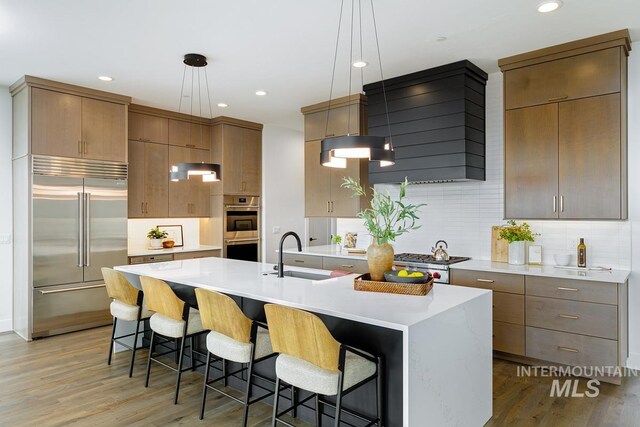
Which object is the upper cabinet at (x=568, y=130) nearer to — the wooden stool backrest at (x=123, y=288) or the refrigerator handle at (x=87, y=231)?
the wooden stool backrest at (x=123, y=288)

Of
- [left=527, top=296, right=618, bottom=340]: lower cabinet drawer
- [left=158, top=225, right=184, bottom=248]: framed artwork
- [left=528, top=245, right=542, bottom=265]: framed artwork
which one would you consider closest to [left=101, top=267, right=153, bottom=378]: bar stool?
[left=158, top=225, right=184, bottom=248]: framed artwork

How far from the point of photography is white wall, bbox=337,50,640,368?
3617 millimetres

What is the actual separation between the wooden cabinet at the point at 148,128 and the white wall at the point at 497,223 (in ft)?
9.97

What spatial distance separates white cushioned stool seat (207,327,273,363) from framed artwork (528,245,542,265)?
9.02 ft

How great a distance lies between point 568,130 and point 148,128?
16.6ft

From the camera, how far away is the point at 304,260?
5.42 metres

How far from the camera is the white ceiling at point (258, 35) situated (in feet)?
9.95

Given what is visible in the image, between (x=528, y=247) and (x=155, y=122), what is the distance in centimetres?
498

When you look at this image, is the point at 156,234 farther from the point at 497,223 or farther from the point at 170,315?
the point at 497,223

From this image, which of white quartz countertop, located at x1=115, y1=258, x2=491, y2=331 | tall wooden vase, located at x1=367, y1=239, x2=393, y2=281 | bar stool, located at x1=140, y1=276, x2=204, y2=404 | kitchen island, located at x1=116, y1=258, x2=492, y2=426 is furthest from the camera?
bar stool, located at x1=140, y1=276, x2=204, y2=404

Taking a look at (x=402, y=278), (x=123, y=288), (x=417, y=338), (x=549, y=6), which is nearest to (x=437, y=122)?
(x=549, y=6)

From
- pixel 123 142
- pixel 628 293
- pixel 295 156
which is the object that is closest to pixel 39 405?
pixel 123 142

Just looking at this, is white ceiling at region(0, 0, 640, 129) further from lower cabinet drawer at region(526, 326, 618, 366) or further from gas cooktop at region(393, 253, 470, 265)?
lower cabinet drawer at region(526, 326, 618, 366)

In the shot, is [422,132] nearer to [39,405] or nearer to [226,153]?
[226,153]
